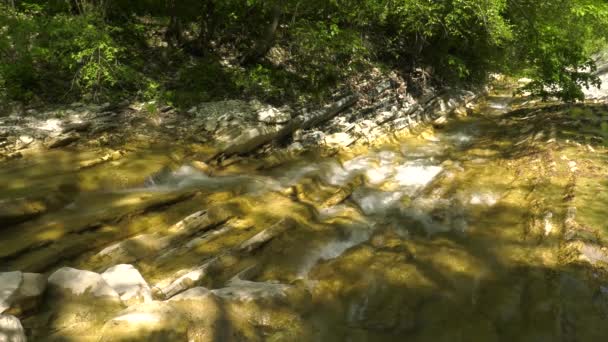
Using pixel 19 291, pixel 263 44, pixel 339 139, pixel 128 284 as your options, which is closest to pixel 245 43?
pixel 263 44

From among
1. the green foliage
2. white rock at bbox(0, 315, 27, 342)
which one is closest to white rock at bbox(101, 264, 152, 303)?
white rock at bbox(0, 315, 27, 342)

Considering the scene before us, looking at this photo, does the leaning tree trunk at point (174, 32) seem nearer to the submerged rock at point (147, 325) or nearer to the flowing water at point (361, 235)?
the flowing water at point (361, 235)

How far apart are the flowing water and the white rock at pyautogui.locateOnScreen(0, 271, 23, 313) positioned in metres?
1.23

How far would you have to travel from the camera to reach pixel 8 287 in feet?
13.9

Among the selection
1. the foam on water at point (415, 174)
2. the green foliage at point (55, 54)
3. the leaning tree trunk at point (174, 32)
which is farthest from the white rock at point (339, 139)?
the leaning tree trunk at point (174, 32)

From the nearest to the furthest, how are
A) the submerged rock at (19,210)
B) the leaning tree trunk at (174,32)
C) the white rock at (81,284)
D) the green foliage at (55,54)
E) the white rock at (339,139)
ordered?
1. the white rock at (81,284)
2. the submerged rock at (19,210)
3. the green foliage at (55,54)
4. the white rock at (339,139)
5. the leaning tree trunk at (174,32)

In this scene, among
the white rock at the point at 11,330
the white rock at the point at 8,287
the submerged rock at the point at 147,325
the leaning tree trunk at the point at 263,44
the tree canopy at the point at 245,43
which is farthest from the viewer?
the leaning tree trunk at the point at 263,44

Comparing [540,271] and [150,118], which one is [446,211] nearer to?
[540,271]

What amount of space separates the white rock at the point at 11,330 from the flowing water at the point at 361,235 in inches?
74.8

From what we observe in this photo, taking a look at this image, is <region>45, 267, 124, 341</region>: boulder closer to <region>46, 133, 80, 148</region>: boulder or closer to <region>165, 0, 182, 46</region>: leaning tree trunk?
<region>46, 133, 80, 148</region>: boulder

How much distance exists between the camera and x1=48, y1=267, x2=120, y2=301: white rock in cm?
455

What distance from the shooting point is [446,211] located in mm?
8609

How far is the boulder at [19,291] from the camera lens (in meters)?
4.14

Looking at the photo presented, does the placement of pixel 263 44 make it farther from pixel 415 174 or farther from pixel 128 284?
pixel 128 284
